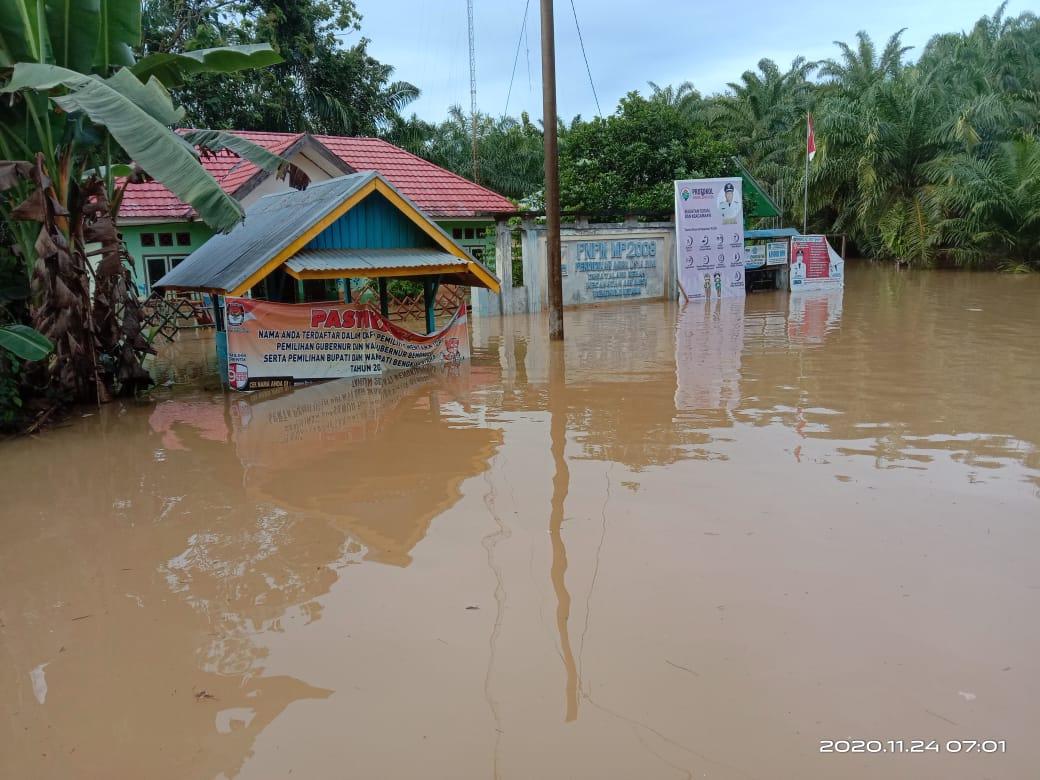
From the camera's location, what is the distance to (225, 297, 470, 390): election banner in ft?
37.1

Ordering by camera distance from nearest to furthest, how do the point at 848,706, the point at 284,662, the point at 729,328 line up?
the point at 848,706 < the point at 284,662 < the point at 729,328

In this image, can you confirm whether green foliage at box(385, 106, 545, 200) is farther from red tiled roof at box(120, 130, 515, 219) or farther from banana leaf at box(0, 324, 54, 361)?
banana leaf at box(0, 324, 54, 361)

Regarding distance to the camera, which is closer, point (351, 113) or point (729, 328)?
point (729, 328)

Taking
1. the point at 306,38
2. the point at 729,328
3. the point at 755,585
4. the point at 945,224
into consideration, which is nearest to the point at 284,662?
the point at 755,585

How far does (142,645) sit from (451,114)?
148 feet

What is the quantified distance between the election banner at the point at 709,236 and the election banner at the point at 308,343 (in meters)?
11.6

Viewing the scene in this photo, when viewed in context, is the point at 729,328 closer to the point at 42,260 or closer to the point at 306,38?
the point at 42,260

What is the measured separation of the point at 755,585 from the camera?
4.68 m

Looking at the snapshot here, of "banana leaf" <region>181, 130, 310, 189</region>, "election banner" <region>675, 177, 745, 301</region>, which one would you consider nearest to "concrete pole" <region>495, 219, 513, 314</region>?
"election banner" <region>675, 177, 745, 301</region>

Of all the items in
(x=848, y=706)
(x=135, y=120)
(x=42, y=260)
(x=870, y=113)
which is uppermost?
(x=870, y=113)

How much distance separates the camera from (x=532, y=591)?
4754mm

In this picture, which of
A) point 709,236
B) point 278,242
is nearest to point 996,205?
point 709,236
